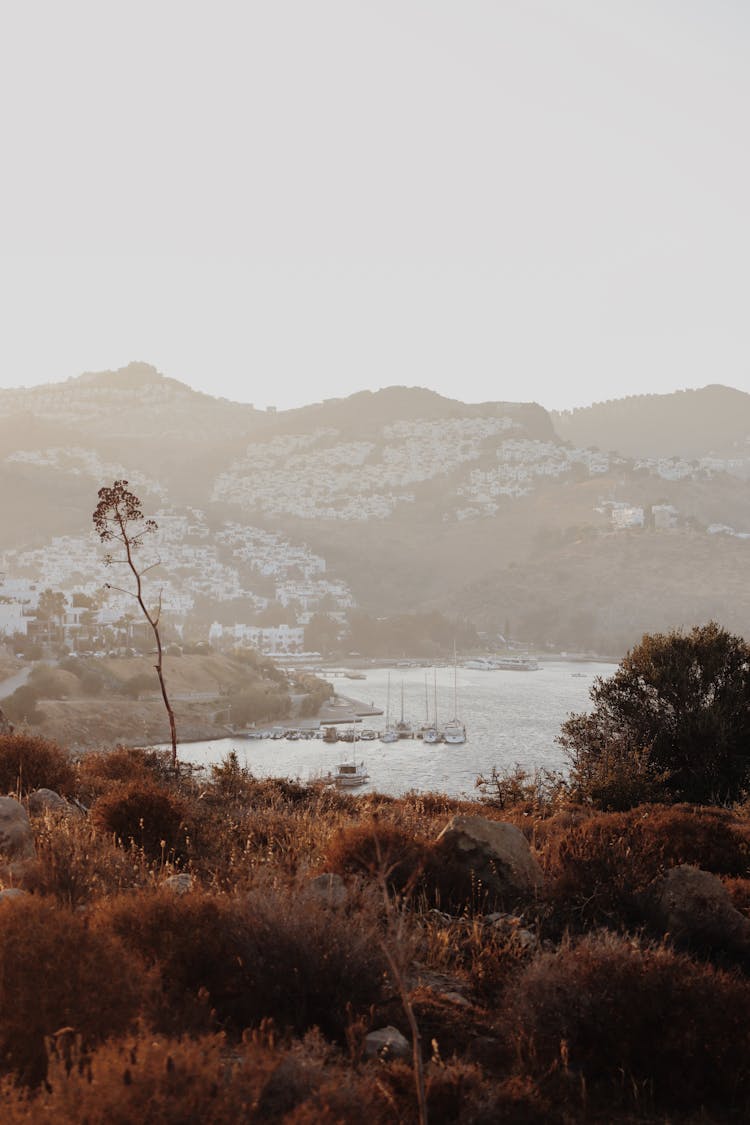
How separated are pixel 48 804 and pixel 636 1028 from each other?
17.1 ft

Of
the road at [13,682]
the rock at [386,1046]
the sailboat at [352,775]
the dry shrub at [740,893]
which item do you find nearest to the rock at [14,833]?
the rock at [386,1046]

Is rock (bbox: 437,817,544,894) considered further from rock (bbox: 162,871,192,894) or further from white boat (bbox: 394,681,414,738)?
white boat (bbox: 394,681,414,738)

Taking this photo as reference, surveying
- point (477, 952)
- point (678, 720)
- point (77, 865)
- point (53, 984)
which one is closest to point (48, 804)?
point (77, 865)

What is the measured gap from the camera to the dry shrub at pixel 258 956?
323 centimetres

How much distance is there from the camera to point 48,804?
7.10 meters

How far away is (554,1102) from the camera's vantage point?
2857 mm

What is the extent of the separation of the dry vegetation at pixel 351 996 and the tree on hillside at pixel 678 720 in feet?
20.7

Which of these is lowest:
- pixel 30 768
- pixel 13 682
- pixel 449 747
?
pixel 449 747

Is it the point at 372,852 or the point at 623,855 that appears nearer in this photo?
the point at 372,852

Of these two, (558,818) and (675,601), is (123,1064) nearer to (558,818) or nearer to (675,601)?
(558,818)

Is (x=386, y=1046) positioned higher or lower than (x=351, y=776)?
higher

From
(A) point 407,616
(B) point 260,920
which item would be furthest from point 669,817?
(A) point 407,616

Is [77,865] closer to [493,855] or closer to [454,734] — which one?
[493,855]

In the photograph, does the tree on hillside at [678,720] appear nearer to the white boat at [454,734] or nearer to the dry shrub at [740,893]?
the dry shrub at [740,893]
